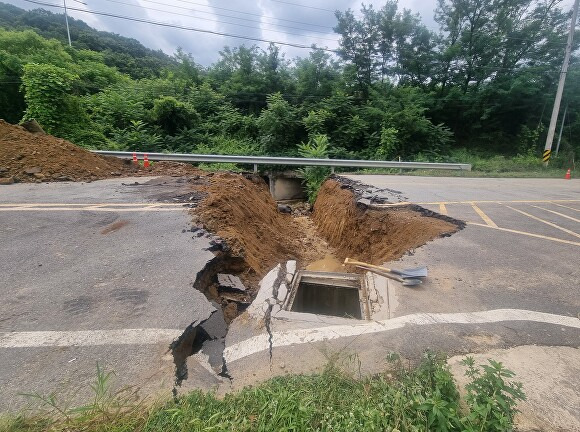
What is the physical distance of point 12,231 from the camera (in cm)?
466

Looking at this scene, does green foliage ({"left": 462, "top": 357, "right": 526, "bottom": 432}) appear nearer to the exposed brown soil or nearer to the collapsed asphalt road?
the collapsed asphalt road

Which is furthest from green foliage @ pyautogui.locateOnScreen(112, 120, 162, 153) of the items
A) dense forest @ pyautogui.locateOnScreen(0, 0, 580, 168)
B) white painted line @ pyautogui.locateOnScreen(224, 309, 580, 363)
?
white painted line @ pyautogui.locateOnScreen(224, 309, 580, 363)

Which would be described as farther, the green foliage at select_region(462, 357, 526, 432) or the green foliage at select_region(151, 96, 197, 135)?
the green foliage at select_region(151, 96, 197, 135)

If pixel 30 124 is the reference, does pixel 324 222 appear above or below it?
below

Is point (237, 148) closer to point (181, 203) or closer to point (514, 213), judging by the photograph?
point (181, 203)

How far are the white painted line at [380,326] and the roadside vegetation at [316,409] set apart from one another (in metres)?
0.50

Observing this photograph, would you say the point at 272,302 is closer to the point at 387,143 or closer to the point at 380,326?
the point at 380,326

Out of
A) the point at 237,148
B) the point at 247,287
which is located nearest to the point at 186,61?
the point at 237,148

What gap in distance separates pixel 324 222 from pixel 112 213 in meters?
6.59

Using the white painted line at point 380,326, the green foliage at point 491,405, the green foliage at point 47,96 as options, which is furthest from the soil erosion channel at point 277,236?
the green foliage at point 47,96

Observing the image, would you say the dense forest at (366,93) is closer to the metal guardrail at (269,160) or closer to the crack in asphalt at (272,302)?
the metal guardrail at (269,160)

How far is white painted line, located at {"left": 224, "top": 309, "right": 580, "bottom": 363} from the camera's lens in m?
2.61

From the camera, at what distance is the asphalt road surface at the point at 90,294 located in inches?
86.2

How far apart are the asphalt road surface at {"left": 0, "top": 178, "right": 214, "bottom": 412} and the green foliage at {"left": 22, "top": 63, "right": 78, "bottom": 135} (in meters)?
10.6
